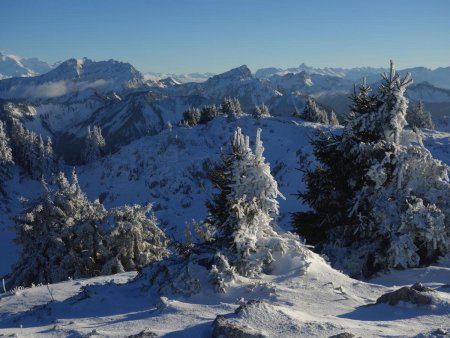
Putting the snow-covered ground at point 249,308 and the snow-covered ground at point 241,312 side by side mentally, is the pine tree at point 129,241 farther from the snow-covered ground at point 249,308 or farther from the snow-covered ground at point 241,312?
the snow-covered ground at point 241,312

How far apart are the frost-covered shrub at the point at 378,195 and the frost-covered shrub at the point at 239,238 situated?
17.5 feet

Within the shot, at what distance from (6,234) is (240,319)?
61.8 m

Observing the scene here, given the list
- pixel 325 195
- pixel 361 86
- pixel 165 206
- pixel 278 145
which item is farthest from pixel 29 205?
pixel 278 145

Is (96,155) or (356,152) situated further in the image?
(96,155)

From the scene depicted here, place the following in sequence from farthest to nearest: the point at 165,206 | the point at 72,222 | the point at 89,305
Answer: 1. the point at 165,206
2. the point at 72,222
3. the point at 89,305

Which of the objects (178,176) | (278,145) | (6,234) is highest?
(278,145)

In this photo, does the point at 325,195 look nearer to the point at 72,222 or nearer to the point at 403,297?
the point at 403,297

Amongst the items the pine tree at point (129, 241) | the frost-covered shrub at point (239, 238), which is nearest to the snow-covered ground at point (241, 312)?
the frost-covered shrub at point (239, 238)

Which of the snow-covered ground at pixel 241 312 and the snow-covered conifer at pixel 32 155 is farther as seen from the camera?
the snow-covered conifer at pixel 32 155

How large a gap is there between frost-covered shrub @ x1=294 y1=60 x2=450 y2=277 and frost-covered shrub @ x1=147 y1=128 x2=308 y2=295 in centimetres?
534

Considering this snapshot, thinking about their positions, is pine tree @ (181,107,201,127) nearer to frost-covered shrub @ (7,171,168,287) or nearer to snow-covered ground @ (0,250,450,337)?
frost-covered shrub @ (7,171,168,287)

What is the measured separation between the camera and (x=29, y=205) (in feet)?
84.5

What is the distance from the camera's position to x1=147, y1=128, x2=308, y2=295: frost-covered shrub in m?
9.01

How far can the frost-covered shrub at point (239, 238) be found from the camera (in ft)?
29.6
